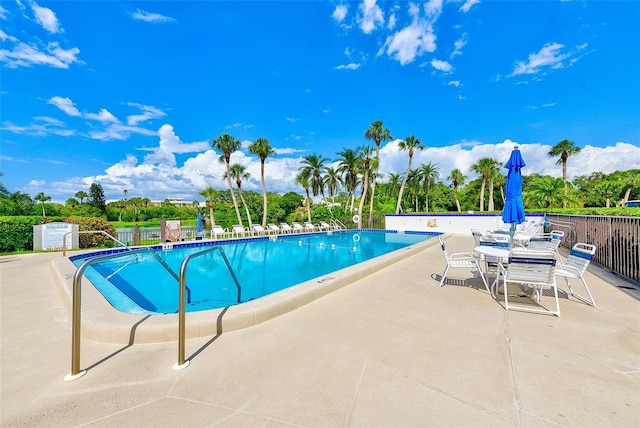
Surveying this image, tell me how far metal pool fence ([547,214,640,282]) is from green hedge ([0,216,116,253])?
55.3ft

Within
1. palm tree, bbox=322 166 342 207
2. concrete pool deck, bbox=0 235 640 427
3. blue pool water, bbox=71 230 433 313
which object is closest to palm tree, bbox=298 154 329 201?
palm tree, bbox=322 166 342 207

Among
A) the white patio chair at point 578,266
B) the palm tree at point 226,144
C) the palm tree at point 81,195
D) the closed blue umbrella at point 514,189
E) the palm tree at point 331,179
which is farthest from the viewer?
the palm tree at point 81,195

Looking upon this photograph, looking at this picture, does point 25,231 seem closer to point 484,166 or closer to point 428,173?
point 428,173

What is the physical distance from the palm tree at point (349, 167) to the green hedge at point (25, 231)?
63.3ft

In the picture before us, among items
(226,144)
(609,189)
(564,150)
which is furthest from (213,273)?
(609,189)

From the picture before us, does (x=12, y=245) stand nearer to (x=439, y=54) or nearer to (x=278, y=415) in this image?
Result: (x=278, y=415)

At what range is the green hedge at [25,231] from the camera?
31.5 feet

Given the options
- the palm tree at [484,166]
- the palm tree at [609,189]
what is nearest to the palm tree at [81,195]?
the palm tree at [484,166]

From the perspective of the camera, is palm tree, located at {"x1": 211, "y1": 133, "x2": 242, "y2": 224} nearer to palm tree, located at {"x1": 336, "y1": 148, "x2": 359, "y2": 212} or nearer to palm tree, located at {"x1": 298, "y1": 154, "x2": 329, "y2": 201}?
palm tree, located at {"x1": 298, "y1": 154, "x2": 329, "y2": 201}

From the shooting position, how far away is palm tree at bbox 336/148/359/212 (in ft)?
80.8

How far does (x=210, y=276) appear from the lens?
296 inches

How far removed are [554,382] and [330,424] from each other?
5.76 feet

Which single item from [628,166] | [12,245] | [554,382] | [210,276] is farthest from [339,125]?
[628,166]

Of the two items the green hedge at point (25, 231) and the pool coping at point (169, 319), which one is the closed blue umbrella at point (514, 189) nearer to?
the pool coping at point (169, 319)
